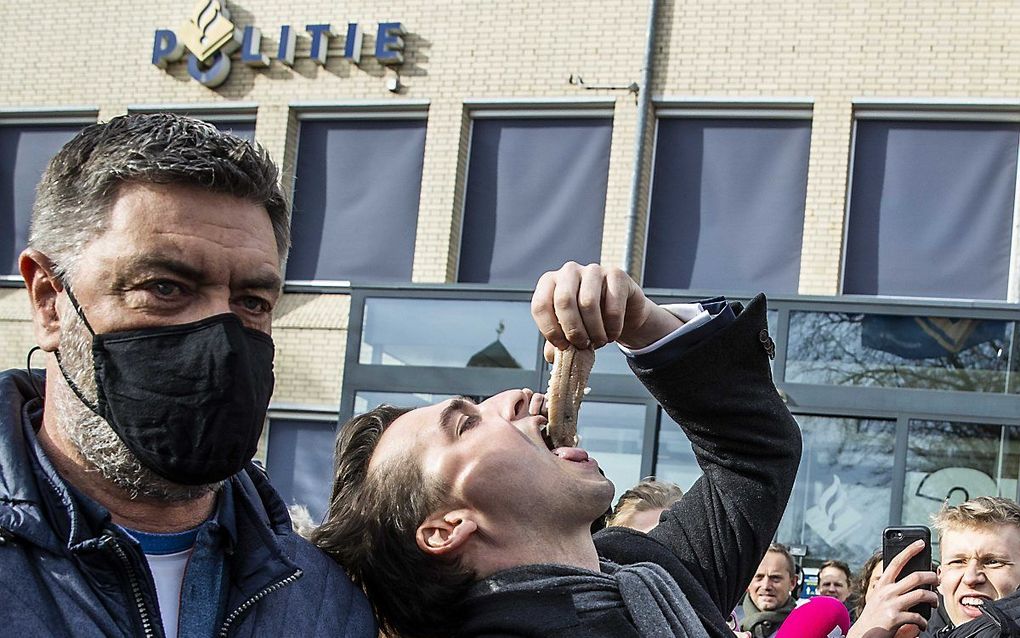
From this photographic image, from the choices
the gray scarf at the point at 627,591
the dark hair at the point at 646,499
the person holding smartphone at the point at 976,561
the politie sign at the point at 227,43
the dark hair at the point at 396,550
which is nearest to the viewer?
the gray scarf at the point at 627,591

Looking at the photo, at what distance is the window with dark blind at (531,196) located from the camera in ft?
46.5

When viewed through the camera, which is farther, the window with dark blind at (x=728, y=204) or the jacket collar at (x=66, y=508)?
the window with dark blind at (x=728, y=204)

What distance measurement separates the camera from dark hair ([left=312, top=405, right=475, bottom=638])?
3.19 m

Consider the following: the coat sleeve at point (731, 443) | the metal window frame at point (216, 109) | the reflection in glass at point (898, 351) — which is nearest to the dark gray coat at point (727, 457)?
the coat sleeve at point (731, 443)

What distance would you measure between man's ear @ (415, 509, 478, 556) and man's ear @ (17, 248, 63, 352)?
3.55ft

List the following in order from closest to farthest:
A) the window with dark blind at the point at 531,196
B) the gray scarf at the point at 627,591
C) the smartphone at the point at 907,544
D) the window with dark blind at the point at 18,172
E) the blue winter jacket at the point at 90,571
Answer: the blue winter jacket at the point at 90,571 < the gray scarf at the point at 627,591 < the smartphone at the point at 907,544 < the window with dark blind at the point at 531,196 < the window with dark blind at the point at 18,172

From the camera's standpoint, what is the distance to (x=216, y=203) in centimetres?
261

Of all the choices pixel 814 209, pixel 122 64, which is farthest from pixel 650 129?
pixel 122 64

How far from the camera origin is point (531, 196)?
568 inches

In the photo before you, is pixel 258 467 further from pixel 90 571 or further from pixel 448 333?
pixel 448 333

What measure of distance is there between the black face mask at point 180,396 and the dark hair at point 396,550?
32.7 inches

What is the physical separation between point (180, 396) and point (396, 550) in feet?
3.29

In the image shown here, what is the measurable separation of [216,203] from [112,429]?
49 centimetres

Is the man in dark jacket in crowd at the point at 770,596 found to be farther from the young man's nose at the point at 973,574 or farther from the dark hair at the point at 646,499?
the young man's nose at the point at 973,574
